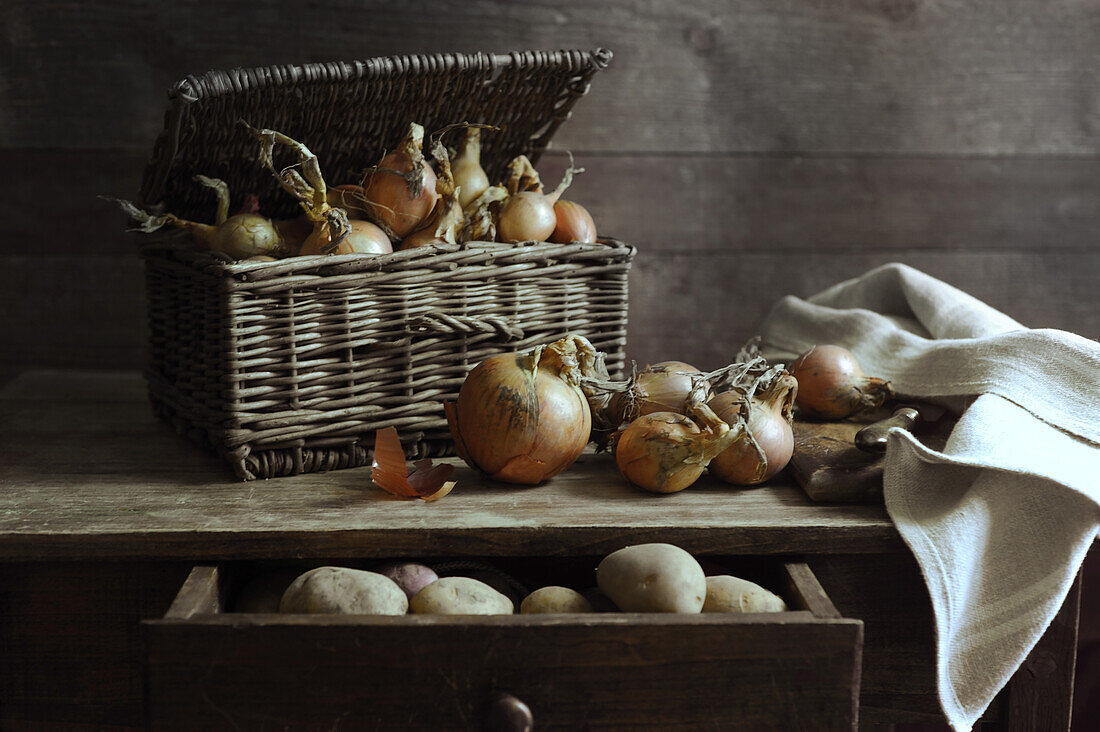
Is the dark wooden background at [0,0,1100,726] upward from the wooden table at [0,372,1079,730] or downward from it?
upward

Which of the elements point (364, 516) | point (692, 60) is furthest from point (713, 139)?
→ point (364, 516)

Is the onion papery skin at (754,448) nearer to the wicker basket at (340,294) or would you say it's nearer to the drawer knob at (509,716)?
the wicker basket at (340,294)

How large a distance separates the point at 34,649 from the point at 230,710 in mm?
253

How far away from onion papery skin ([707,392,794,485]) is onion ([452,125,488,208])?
0.36 m

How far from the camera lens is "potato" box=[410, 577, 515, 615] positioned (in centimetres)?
60

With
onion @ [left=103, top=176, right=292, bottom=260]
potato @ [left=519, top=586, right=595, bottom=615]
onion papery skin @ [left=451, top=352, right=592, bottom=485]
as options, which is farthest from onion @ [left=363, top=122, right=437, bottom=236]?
potato @ [left=519, top=586, right=595, bottom=615]

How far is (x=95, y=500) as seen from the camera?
74 centimetres

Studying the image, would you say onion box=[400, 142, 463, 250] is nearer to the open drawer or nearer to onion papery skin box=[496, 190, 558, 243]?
onion papery skin box=[496, 190, 558, 243]

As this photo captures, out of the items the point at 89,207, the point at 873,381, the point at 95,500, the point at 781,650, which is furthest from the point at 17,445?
the point at 873,381

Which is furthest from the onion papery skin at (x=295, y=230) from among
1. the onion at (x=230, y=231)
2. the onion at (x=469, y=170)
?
the onion at (x=469, y=170)

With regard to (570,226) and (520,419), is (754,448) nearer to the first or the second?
(520,419)

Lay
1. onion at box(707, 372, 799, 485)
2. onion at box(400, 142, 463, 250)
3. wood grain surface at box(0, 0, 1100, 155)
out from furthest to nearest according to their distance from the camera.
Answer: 1. wood grain surface at box(0, 0, 1100, 155)
2. onion at box(400, 142, 463, 250)
3. onion at box(707, 372, 799, 485)

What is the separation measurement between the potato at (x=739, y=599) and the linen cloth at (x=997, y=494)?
134 millimetres

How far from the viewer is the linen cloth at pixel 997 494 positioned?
0.64 m
